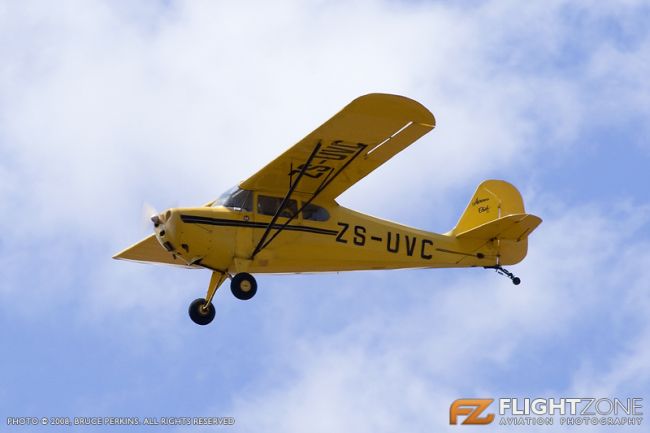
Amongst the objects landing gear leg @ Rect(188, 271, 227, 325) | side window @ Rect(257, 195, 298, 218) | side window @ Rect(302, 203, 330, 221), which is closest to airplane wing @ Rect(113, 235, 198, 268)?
landing gear leg @ Rect(188, 271, 227, 325)

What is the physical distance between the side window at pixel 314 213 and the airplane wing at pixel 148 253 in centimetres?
296

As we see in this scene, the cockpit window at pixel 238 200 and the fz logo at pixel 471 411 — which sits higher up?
the cockpit window at pixel 238 200

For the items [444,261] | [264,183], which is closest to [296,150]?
[264,183]

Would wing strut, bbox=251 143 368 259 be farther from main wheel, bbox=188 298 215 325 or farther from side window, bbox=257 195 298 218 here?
main wheel, bbox=188 298 215 325

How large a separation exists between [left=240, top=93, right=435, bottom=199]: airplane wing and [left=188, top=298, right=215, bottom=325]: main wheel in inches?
69.0

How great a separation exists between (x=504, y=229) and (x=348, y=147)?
3566 millimetres

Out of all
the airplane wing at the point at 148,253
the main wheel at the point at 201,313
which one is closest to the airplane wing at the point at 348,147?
the main wheel at the point at 201,313

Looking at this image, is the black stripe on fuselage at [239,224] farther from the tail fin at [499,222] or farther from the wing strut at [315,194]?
the tail fin at [499,222]

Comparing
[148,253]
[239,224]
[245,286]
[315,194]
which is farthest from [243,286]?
[148,253]

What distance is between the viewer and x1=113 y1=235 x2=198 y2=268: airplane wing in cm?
1897

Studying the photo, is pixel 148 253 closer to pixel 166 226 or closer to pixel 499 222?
pixel 166 226

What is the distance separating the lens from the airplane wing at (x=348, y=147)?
49.2ft

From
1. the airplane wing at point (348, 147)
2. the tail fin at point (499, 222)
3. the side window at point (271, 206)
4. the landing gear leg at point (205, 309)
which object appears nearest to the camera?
the airplane wing at point (348, 147)

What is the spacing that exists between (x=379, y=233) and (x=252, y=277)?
2220mm
